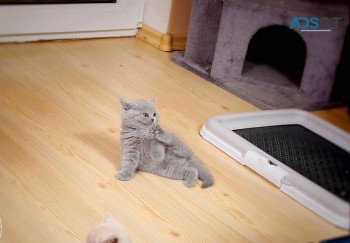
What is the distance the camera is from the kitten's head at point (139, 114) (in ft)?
2.97

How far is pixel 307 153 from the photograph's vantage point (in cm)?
76

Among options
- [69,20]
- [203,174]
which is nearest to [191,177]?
[203,174]

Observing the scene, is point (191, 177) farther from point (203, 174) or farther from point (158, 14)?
point (158, 14)

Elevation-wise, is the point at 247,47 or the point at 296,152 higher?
the point at 247,47

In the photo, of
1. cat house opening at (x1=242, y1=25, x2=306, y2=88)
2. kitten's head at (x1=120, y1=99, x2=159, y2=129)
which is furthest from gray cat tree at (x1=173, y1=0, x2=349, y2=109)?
kitten's head at (x1=120, y1=99, x2=159, y2=129)

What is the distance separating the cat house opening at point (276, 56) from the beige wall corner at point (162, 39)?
0.26 metres

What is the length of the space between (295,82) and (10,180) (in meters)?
0.46

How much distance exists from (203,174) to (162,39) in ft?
0.93

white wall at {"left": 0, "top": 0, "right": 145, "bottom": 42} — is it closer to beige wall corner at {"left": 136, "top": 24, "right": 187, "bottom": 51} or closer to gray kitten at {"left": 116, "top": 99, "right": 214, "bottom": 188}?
beige wall corner at {"left": 136, "top": 24, "right": 187, "bottom": 51}

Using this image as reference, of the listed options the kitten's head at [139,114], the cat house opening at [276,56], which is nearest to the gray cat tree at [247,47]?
the cat house opening at [276,56]

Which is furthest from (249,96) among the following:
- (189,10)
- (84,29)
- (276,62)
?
(84,29)

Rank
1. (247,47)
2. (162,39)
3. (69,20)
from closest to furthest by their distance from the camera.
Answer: (247,47) → (162,39) → (69,20)

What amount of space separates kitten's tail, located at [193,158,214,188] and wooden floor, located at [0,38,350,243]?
0.01 meters

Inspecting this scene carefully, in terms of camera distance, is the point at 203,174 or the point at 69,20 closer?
the point at 203,174
